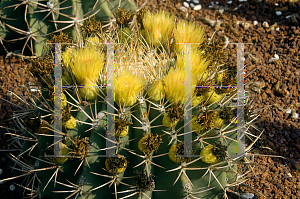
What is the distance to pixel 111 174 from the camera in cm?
137

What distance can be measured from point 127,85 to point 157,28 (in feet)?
1.96

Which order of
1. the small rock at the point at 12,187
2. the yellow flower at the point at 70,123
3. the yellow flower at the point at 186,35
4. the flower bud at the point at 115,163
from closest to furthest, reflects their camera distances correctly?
the flower bud at the point at 115,163 → the yellow flower at the point at 70,123 → the yellow flower at the point at 186,35 → the small rock at the point at 12,187

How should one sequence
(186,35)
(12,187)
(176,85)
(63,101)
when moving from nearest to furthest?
1. (176,85)
2. (63,101)
3. (186,35)
4. (12,187)

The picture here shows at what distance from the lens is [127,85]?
133 cm

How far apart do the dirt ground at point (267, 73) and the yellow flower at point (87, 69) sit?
4.00ft

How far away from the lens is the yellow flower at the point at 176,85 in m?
1.36

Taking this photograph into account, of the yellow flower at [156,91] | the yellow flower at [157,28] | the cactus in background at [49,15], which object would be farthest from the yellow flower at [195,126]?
the cactus in background at [49,15]

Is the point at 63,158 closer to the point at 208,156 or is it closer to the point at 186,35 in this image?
the point at 208,156

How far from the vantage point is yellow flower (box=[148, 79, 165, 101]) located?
A: 1410 millimetres

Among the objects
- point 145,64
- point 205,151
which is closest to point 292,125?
point 205,151

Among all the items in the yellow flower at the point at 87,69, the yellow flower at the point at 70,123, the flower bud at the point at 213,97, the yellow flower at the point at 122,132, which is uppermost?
the yellow flower at the point at 87,69

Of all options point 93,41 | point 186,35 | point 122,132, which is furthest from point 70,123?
point 186,35

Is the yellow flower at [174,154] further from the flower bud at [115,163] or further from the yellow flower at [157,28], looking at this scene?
the yellow flower at [157,28]

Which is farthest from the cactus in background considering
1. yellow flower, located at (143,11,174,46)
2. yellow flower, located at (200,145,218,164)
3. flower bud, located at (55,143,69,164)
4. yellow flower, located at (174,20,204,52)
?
yellow flower, located at (200,145,218,164)
